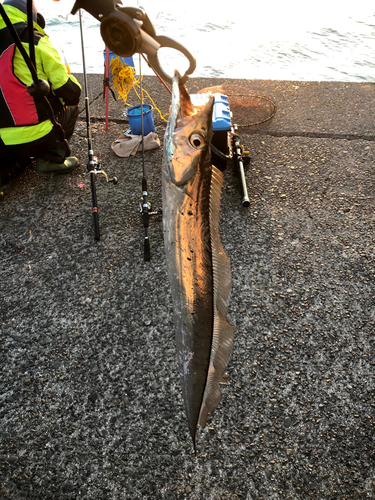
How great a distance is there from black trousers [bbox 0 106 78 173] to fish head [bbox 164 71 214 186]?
10.0 feet

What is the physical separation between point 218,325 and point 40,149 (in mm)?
3560

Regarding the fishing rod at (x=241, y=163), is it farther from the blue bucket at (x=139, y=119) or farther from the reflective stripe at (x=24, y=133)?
the reflective stripe at (x=24, y=133)

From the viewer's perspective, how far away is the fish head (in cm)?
120

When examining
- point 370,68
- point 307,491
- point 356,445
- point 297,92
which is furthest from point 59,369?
point 370,68

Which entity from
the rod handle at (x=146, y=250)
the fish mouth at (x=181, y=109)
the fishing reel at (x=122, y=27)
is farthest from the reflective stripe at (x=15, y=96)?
the fish mouth at (x=181, y=109)

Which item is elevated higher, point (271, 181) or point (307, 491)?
point (271, 181)

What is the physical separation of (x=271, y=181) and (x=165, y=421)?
303 cm

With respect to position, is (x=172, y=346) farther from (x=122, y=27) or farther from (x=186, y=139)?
(x=122, y=27)

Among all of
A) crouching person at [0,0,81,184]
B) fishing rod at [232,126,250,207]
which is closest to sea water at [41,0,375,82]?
crouching person at [0,0,81,184]

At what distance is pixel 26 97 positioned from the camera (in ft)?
11.1

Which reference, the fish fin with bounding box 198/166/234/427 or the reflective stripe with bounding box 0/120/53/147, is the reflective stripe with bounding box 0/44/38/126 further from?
the fish fin with bounding box 198/166/234/427

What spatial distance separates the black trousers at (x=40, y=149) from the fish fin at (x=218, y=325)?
3.17m

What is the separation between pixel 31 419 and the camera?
205cm

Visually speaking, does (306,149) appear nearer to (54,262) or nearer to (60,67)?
(60,67)
